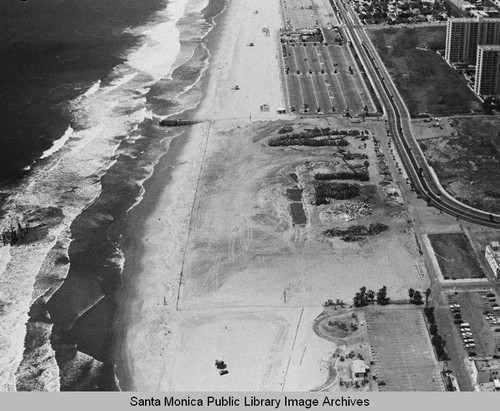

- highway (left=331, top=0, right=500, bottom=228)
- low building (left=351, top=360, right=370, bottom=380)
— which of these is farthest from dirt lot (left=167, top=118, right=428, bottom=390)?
highway (left=331, top=0, right=500, bottom=228)

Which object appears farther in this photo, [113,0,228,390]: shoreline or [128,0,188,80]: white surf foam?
[128,0,188,80]: white surf foam

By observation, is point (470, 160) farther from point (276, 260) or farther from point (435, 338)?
point (435, 338)

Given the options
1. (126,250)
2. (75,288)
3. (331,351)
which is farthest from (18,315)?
(331,351)

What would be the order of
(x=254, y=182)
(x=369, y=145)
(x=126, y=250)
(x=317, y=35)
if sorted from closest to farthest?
1. (x=126, y=250)
2. (x=254, y=182)
3. (x=369, y=145)
4. (x=317, y=35)

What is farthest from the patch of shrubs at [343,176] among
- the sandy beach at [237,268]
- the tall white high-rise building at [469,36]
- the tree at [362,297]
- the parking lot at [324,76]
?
the tall white high-rise building at [469,36]

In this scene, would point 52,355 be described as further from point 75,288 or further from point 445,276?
point 445,276

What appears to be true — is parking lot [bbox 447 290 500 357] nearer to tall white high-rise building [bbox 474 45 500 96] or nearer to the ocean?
the ocean

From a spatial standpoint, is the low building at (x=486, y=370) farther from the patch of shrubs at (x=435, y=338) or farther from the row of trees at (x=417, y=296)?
the row of trees at (x=417, y=296)
